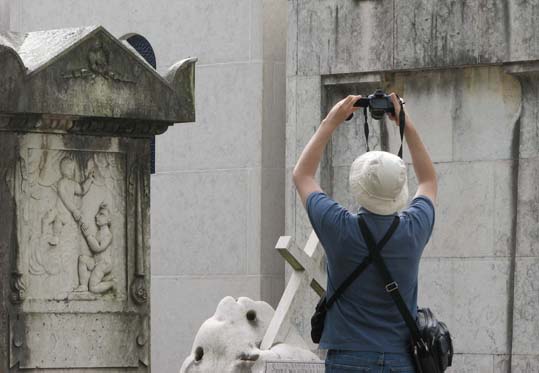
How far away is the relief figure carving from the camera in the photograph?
11.8 meters

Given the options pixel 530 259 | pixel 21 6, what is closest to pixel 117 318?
pixel 530 259

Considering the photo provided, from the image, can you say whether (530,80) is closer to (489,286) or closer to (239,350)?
(489,286)

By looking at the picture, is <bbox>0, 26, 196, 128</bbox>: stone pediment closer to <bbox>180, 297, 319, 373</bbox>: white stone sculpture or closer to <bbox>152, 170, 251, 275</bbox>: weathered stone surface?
<bbox>180, 297, 319, 373</bbox>: white stone sculpture

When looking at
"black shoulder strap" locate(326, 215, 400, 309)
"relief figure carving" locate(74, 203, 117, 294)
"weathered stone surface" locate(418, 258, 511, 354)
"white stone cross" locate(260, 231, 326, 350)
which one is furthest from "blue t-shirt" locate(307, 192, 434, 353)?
"weathered stone surface" locate(418, 258, 511, 354)

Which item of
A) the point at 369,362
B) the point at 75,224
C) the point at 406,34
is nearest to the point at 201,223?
the point at 406,34

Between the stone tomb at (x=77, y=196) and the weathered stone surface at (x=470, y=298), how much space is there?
5618 millimetres

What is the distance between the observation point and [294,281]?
14.9m

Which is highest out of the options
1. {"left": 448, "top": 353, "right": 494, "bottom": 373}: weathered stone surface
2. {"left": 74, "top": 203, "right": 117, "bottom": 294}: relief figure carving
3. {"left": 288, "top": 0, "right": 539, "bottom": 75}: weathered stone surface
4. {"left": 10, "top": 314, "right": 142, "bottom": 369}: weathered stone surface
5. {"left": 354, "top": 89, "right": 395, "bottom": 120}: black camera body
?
{"left": 288, "top": 0, "right": 539, "bottom": 75}: weathered stone surface

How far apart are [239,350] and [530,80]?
14.6 feet

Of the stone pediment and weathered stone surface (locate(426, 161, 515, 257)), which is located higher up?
the stone pediment

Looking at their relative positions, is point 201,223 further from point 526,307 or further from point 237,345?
point 237,345

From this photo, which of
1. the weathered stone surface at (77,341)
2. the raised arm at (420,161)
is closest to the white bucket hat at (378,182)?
the raised arm at (420,161)

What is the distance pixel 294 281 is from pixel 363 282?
7.15 m

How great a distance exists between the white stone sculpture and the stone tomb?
6.40ft
